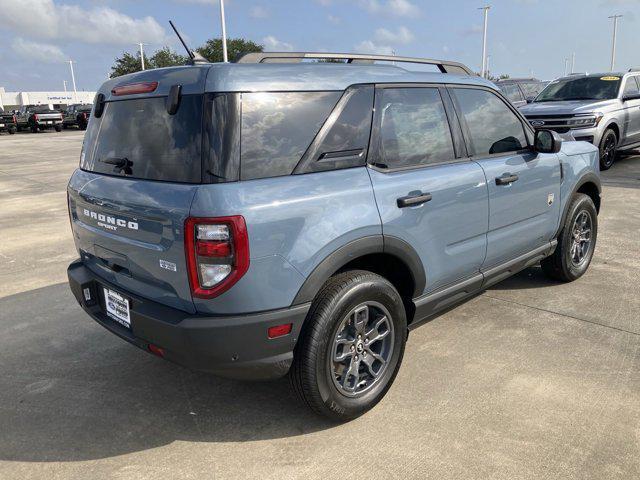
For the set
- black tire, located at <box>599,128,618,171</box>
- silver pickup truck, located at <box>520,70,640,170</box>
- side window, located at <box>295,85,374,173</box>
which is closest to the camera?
side window, located at <box>295,85,374,173</box>

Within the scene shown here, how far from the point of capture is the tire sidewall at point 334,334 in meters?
2.59

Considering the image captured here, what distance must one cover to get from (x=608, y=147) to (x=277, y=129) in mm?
10139

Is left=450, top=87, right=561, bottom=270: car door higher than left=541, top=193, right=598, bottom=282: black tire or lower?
higher

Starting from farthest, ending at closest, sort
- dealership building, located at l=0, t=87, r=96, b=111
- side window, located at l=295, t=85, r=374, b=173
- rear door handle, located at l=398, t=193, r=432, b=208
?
dealership building, located at l=0, t=87, r=96, b=111 → rear door handle, located at l=398, t=193, r=432, b=208 → side window, located at l=295, t=85, r=374, b=173

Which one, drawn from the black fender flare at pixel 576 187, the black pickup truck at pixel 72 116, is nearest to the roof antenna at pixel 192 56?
the black fender flare at pixel 576 187

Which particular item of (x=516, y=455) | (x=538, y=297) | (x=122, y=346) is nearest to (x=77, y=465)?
(x=122, y=346)

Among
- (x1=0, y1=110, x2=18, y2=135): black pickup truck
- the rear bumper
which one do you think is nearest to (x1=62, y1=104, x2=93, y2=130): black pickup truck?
(x1=0, y1=110, x2=18, y2=135): black pickup truck

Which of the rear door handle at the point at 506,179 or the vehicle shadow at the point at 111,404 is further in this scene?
the rear door handle at the point at 506,179

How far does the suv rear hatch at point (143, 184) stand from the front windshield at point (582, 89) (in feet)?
35.1

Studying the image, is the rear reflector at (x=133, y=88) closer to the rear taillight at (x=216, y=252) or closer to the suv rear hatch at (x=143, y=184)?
the suv rear hatch at (x=143, y=184)

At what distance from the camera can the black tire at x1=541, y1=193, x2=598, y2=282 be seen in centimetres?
445

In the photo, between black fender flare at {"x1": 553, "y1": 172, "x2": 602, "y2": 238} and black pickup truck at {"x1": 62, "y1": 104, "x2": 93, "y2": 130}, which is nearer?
black fender flare at {"x1": 553, "y1": 172, "x2": 602, "y2": 238}

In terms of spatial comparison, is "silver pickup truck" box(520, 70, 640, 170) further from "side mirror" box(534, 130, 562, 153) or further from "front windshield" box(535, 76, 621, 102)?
"side mirror" box(534, 130, 562, 153)

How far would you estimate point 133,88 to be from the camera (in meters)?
2.74
